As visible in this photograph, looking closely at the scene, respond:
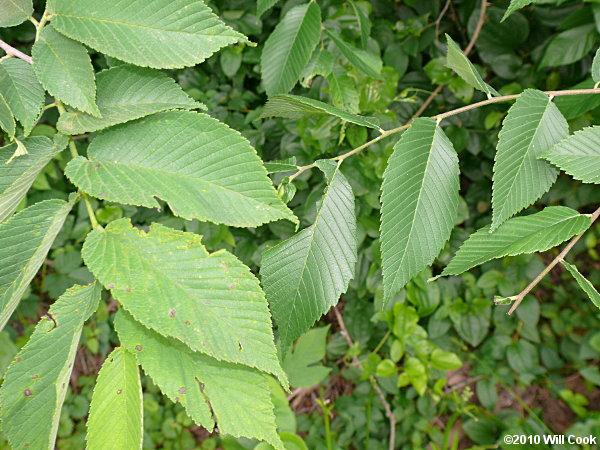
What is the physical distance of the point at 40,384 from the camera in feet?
2.07

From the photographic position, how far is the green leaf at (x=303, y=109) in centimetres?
75

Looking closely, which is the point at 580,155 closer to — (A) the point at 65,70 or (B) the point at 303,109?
(B) the point at 303,109

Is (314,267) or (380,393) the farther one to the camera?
(380,393)

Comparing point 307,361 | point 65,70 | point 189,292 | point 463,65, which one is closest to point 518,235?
point 463,65

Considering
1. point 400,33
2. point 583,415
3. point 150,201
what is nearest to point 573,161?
point 150,201

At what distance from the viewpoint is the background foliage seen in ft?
4.59

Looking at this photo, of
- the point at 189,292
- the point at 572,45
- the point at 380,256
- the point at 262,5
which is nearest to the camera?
Answer: the point at 189,292

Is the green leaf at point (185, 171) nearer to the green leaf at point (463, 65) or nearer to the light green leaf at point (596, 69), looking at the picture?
the green leaf at point (463, 65)

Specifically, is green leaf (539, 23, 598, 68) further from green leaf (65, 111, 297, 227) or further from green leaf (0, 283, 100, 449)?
green leaf (0, 283, 100, 449)

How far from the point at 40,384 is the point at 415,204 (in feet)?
2.23

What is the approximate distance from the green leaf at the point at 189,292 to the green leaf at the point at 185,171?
66 mm

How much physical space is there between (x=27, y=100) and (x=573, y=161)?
93 cm

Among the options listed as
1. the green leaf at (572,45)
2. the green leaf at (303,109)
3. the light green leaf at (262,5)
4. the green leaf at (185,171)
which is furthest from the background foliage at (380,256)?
the green leaf at (185,171)

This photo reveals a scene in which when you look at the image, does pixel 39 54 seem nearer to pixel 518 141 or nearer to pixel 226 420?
pixel 226 420
